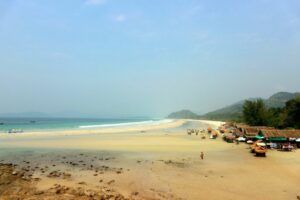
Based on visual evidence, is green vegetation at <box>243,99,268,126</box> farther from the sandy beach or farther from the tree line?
the sandy beach

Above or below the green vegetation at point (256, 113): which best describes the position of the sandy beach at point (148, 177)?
below

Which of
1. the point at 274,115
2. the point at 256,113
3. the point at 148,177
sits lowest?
the point at 148,177

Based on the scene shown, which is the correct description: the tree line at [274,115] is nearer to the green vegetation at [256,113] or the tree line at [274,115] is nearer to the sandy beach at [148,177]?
Result: the green vegetation at [256,113]

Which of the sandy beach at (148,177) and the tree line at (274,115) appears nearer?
the sandy beach at (148,177)

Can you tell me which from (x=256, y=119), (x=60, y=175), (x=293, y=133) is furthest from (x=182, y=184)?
(x=256, y=119)

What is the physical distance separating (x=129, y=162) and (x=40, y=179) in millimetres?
10637

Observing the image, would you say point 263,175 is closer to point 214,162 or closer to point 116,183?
point 214,162

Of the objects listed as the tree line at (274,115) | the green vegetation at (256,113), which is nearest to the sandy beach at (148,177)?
the tree line at (274,115)

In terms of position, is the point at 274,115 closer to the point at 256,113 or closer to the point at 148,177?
the point at 256,113

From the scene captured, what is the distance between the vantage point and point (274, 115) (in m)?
81.1

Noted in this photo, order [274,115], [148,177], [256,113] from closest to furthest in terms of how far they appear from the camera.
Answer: [148,177] → [274,115] → [256,113]

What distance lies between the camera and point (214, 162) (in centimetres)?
3188

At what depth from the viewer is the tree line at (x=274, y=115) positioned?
66.8m

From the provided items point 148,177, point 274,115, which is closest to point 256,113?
point 274,115
